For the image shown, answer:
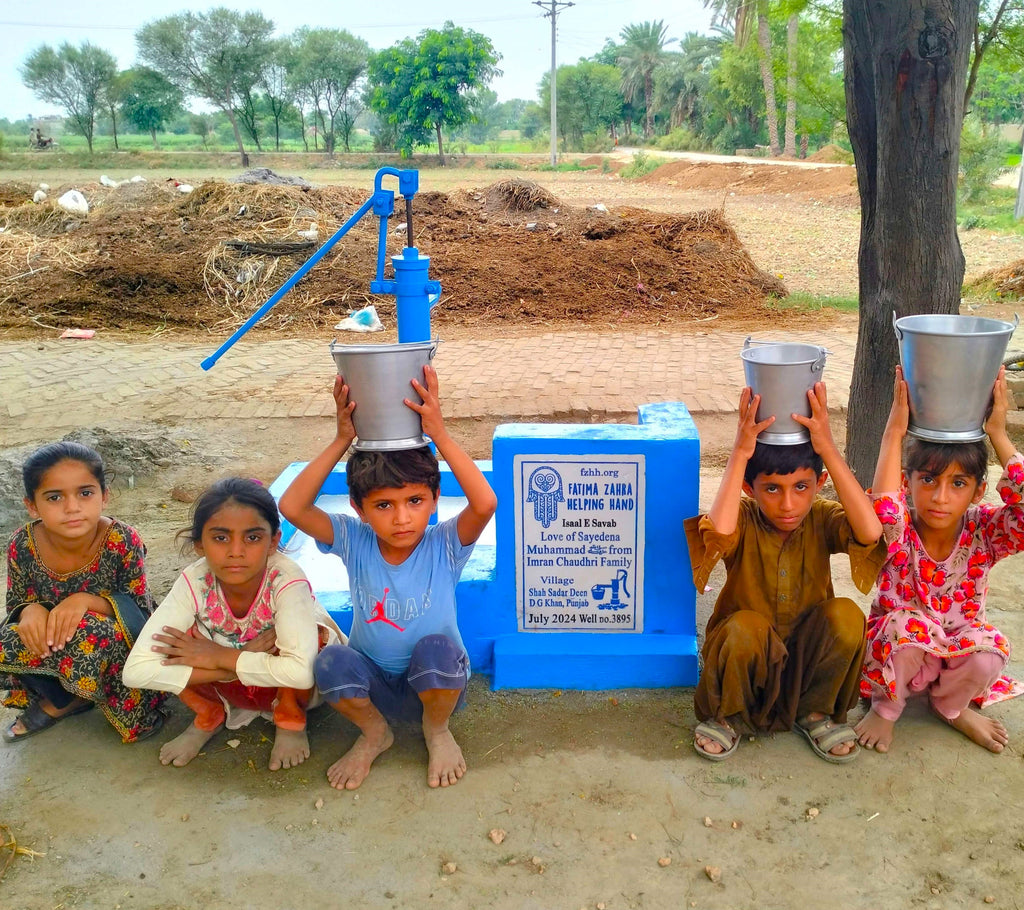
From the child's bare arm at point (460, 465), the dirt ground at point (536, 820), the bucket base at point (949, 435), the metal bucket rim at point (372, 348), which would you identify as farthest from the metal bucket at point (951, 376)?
the metal bucket rim at point (372, 348)

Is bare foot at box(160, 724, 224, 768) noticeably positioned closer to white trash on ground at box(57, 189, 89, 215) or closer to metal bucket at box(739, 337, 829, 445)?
metal bucket at box(739, 337, 829, 445)

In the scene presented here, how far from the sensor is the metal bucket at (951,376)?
1980mm

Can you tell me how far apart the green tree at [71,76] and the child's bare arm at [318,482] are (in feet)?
168

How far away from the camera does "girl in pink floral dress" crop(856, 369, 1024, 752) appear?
2.18 m

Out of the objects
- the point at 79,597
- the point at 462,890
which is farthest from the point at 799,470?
the point at 79,597

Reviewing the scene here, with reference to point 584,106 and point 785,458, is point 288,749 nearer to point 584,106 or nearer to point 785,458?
point 785,458

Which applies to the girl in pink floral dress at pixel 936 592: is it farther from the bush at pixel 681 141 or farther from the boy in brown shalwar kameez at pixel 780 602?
the bush at pixel 681 141

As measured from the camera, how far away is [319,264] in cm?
977

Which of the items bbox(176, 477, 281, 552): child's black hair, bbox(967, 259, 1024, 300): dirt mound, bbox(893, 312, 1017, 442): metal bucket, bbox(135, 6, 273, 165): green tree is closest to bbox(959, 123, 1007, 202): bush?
bbox(967, 259, 1024, 300): dirt mound

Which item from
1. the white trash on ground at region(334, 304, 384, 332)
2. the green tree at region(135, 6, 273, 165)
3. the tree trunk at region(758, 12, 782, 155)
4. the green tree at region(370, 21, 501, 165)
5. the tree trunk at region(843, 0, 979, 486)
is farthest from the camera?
the green tree at region(135, 6, 273, 165)

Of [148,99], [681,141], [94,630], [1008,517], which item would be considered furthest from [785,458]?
[148,99]

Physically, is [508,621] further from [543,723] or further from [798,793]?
[798,793]

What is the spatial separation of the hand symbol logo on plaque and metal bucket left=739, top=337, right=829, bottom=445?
60 cm

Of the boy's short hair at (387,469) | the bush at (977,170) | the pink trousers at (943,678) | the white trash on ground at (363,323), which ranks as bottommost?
the pink trousers at (943,678)
